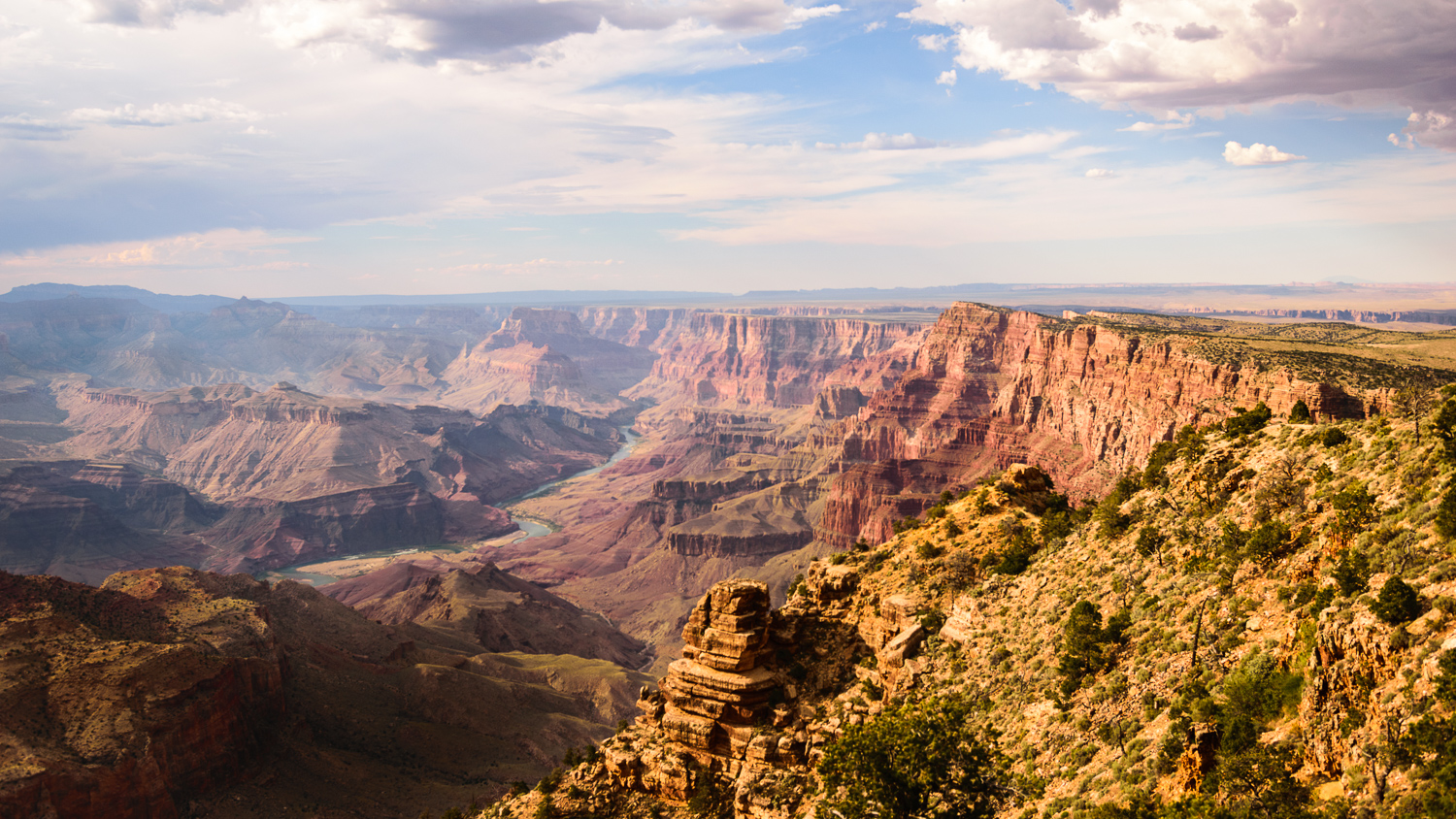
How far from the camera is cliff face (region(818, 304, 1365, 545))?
108 metres

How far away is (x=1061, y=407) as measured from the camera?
15288cm

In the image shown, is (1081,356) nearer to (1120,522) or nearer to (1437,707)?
(1120,522)

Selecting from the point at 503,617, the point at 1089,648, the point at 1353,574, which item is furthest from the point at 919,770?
the point at 503,617

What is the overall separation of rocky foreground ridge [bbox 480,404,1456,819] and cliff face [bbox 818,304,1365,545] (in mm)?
45541

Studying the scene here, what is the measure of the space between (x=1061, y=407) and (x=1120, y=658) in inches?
5142

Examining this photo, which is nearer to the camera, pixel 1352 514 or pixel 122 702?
pixel 1352 514

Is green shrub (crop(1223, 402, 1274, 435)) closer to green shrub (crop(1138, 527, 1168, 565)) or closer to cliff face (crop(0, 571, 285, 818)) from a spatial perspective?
green shrub (crop(1138, 527, 1168, 565))

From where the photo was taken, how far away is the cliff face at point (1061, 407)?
108125 mm

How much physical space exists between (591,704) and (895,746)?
99.2m

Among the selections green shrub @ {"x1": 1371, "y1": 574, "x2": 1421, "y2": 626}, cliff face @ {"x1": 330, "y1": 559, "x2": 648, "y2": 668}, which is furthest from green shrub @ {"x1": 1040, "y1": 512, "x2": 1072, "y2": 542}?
cliff face @ {"x1": 330, "y1": 559, "x2": 648, "y2": 668}

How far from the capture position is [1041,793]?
2781 centimetres

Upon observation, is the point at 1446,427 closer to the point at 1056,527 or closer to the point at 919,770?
the point at 1056,527

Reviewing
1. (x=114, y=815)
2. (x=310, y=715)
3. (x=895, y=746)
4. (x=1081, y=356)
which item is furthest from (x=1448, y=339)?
(x=114, y=815)

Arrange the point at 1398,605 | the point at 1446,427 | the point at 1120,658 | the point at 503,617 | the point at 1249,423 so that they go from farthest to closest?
1. the point at 503,617
2. the point at 1249,423
3. the point at 1120,658
4. the point at 1446,427
5. the point at 1398,605
